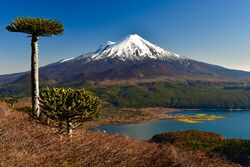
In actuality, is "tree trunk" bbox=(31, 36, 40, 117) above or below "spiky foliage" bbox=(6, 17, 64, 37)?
below

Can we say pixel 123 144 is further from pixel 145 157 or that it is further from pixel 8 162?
pixel 8 162

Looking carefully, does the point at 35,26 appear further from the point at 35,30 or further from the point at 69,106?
the point at 69,106

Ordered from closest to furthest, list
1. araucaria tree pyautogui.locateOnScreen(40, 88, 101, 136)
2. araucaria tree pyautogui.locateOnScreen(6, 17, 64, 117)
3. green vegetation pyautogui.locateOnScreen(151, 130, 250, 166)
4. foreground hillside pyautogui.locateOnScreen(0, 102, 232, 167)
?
1. foreground hillside pyautogui.locateOnScreen(0, 102, 232, 167)
2. araucaria tree pyautogui.locateOnScreen(40, 88, 101, 136)
3. araucaria tree pyautogui.locateOnScreen(6, 17, 64, 117)
4. green vegetation pyautogui.locateOnScreen(151, 130, 250, 166)

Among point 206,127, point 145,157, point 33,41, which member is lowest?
point 206,127

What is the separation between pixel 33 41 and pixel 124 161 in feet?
62.0

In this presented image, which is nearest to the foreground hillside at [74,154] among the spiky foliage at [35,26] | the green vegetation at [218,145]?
the spiky foliage at [35,26]

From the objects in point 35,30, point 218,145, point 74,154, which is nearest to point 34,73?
point 35,30

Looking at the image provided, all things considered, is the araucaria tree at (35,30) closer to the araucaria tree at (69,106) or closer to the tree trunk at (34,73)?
the tree trunk at (34,73)

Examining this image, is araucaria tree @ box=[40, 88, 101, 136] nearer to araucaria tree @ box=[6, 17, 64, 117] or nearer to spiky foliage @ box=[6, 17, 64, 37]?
araucaria tree @ box=[6, 17, 64, 117]

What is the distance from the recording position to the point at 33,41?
25.6 m

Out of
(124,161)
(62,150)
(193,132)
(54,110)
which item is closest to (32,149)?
(62,150)

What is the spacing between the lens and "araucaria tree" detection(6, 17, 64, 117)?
24.5m

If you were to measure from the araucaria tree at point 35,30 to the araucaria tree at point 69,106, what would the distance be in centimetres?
450

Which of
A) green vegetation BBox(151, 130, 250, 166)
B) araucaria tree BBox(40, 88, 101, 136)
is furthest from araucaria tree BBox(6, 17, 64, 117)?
green vegetation BBox(151, 130, 250, 166)
